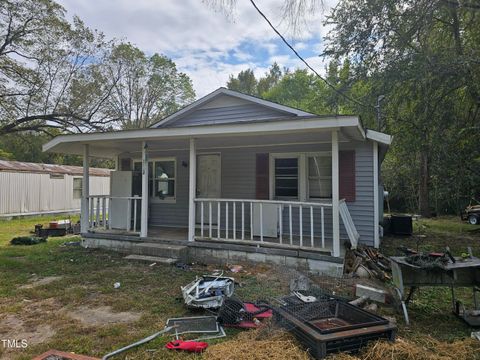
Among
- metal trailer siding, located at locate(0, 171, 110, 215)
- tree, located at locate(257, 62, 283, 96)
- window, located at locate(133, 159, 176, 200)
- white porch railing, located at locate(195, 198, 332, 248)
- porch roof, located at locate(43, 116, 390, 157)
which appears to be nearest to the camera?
porch roof, located at locate(43, 116, 390, 157)

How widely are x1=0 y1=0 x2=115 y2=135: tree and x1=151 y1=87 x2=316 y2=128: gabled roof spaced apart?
737 centimetres

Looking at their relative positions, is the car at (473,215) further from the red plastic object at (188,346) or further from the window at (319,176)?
the red plastic object at (188,346)

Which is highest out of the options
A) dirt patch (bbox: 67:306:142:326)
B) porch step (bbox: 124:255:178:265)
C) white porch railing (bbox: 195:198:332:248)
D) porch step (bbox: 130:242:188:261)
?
white porch railing (bbox: 195:198:332:248)

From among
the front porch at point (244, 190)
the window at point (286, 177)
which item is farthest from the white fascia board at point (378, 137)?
the window at point (286, 177)

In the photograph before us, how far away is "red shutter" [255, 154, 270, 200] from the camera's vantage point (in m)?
7.61

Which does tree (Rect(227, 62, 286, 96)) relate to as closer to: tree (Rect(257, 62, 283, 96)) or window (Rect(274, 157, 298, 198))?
tree (Rect(257, 62, 283, 96))

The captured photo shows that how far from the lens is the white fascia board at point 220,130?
500 centimetres

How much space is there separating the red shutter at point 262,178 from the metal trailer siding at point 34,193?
12943 millimetres

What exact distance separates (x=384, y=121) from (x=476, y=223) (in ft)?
21.2

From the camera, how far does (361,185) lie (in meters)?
6.86

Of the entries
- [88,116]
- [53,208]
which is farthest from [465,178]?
[53,208]

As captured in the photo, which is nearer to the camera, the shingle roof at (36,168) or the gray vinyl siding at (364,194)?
the gray vinyl siding at (364,194)

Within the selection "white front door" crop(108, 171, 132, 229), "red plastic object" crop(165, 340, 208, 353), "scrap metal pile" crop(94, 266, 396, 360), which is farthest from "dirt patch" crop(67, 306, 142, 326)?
"white front door" crop(108, 171, 132, 229)

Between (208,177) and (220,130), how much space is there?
2775mm
